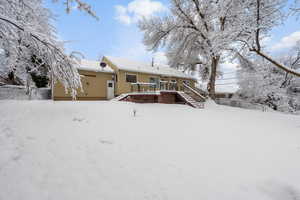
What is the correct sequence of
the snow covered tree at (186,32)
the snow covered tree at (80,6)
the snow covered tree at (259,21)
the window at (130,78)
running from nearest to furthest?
the snow covered tree at (80,6) < the snow covered tree at (259,21) < the snow covered tree at (186,32) < the window at (130,78)

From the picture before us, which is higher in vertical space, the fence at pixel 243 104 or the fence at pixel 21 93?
the fence at pixel 21 93

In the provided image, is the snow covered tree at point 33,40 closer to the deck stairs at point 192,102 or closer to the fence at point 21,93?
the fence at point 21,93

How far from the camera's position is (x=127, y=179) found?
244 centimetres

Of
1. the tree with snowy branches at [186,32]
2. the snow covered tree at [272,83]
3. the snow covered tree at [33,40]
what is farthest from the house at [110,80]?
the snow covered tree at [272,83]

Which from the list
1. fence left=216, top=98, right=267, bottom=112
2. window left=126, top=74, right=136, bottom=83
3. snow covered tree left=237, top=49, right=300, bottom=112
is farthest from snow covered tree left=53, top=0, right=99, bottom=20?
fence left=216, top=98, right=267, bottom=112

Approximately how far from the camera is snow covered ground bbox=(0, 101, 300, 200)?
7.16 feet

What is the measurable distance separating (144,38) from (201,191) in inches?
624

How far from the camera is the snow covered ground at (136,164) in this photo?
2.18 m

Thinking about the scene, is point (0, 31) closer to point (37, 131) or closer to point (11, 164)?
point (37, 131)

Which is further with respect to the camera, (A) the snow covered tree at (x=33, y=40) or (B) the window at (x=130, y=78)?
(B) the window at (x=130, y=78)

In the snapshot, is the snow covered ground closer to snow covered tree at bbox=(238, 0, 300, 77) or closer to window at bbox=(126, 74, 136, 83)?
snow covered tree at bbox=(238, 0, 300, 77)

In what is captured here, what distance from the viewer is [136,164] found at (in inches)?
113

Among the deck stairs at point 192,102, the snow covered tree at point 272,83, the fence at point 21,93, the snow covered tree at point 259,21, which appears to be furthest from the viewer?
the snow covered tree at point 272,83

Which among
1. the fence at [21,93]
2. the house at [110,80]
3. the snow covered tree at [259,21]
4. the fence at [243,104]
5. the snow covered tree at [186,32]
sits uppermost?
the snow covered tree at [186,32]
